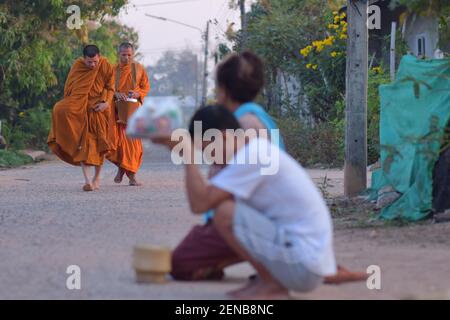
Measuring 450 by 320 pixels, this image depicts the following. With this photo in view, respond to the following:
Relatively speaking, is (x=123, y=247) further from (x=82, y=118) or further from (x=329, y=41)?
(x=329, y=41)

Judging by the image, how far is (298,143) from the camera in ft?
71.1

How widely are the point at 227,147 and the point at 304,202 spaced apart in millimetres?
655

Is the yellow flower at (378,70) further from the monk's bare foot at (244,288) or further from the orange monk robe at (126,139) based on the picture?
the monk's bare foot at (244,288)

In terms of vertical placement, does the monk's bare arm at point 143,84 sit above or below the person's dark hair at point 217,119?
above

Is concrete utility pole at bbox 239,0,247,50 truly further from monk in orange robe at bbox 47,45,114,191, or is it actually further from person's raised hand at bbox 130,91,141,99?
monk in orange robe at bbox 47,45,114,191

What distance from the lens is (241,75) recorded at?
6391 millimetres

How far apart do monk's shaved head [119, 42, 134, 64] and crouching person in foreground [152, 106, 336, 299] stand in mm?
9839

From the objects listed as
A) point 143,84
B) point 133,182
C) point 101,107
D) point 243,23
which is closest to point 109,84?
point 101,107

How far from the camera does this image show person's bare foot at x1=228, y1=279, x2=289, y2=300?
20.0ft

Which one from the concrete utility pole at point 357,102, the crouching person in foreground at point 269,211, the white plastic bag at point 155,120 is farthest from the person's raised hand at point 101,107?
the white plastic bag at point 155,120

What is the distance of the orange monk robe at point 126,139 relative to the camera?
15555mm

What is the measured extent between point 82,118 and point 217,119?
354 inches

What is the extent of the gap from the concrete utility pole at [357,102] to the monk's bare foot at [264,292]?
6245 millimetres

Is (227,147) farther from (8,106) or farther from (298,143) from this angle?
(8,106)
